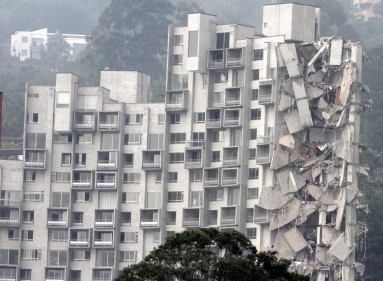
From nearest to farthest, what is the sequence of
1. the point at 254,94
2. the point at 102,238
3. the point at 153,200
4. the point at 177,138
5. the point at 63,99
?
1. the point at 254,94
2. the point at 153,200
3. the point at 177,138
4. the point at 102,238
5. the point at 63,99

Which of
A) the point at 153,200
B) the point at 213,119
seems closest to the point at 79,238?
the point at 153,200

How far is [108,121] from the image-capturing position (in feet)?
531

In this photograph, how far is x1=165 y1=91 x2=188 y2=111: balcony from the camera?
522 ft

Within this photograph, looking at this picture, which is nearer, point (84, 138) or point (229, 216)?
point (229, 216)

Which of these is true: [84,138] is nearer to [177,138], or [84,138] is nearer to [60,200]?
[60,200]

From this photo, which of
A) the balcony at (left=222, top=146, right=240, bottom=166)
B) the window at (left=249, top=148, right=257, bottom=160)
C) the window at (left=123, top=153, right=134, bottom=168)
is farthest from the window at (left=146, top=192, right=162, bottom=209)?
the window at (left=249, top=148, right=257, bottom=160)

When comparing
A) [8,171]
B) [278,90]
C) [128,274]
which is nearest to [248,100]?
[278,90]

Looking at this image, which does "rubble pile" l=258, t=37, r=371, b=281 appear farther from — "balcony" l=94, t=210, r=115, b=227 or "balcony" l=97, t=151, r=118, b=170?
"balcony" l=97, t=151, r=118, b=170

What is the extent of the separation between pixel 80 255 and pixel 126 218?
610 cm

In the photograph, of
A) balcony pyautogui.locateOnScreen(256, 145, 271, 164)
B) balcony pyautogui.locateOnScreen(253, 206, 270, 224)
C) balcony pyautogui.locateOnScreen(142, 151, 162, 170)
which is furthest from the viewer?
balcony pyautogui.locateOnScreen(142, 151, 162, 170)

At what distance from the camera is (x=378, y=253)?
545ft

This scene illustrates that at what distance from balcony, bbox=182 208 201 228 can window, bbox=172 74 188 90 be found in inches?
510

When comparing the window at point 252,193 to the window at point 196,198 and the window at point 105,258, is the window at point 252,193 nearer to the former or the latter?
the window at point 196,198

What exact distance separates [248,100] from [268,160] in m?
7.08
